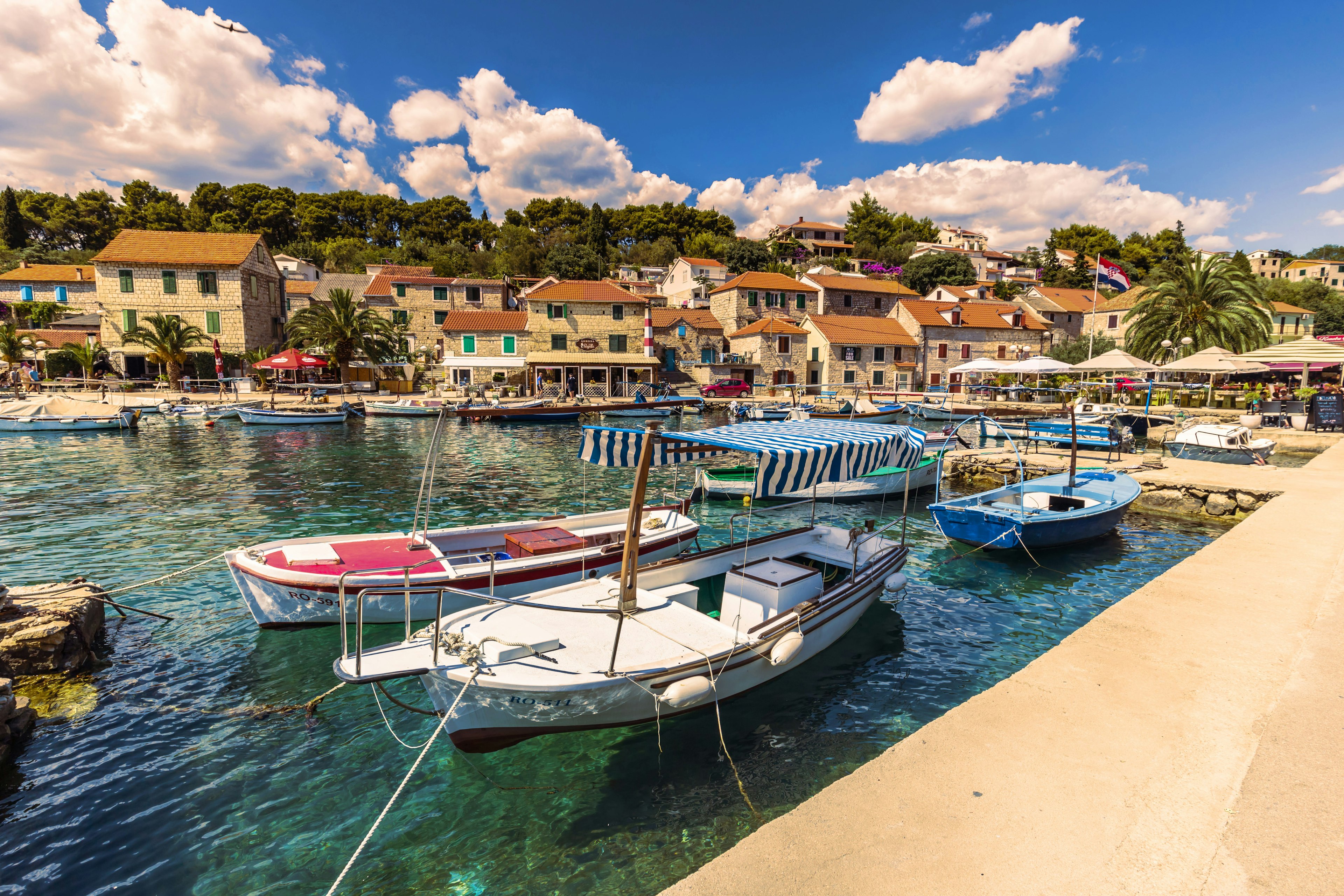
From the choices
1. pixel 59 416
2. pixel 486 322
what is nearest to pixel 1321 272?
pixel 486 322

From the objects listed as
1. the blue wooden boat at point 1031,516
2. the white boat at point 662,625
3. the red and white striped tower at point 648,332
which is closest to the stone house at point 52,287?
the red and white striped tower at point 648,332

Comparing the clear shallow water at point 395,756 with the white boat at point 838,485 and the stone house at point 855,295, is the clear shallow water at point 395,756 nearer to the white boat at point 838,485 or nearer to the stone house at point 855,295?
the white boat at point 838,485

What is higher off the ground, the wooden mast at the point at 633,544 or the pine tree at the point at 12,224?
the pine tree at the point at 12,224

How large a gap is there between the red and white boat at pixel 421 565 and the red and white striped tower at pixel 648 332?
130 feet

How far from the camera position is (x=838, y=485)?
1875 centimetres

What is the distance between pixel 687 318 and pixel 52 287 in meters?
60.0

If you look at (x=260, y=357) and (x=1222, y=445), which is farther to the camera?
(x=260, y=357)

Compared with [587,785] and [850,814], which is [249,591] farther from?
[850,814]

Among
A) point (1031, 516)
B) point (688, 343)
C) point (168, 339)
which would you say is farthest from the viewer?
point (688, 343)

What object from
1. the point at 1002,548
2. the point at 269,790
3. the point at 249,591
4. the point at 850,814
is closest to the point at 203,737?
the point at 269,790

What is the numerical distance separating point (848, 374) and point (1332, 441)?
1366 inches

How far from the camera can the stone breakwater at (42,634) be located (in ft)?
26.2

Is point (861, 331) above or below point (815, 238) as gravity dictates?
below

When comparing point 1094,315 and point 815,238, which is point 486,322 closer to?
point 1094,315
